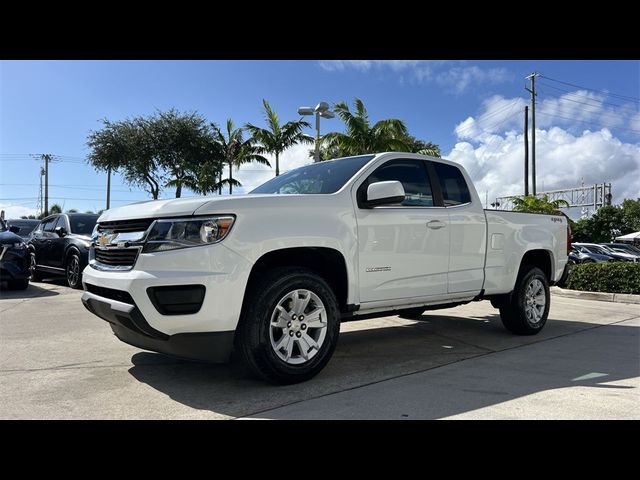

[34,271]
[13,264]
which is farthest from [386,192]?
[34,271]

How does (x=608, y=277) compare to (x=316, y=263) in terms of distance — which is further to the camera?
(x=608, y=277)

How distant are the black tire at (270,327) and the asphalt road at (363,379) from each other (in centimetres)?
15

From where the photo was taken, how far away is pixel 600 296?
10.3 meters

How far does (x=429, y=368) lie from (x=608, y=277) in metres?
7.78

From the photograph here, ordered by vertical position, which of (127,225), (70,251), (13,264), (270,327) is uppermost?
(127,225)

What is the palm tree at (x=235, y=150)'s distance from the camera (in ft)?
82.8

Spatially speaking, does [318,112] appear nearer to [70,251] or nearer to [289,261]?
[70,251]

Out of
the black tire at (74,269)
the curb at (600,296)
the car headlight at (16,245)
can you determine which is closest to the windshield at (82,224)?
the black tire at (74,269)

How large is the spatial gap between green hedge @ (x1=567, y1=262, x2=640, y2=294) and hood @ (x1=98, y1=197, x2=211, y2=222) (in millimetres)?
9683

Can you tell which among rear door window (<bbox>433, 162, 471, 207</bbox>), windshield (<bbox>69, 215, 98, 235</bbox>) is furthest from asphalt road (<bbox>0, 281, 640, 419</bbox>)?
windshield (<bbox>69, 215, 98, 235</bbox>)

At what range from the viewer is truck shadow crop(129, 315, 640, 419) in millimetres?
3564

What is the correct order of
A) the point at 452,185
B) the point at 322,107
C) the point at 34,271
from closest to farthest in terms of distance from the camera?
the point at 452,185 < the point at 34,271 < the point at 322,107

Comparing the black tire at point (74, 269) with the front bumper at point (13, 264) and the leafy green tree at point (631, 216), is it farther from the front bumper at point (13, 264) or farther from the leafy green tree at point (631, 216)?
the leafy green tree at point (631, 216)
